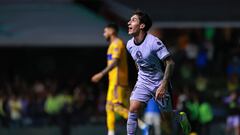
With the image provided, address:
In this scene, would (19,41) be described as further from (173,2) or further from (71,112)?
(173,2)

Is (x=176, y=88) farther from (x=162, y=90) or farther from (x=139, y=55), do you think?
(x=162, y=90)

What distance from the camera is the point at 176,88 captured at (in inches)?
788

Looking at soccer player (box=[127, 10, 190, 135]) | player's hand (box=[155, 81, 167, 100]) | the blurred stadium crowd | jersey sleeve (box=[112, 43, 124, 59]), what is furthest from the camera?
the blurred stadium crowd

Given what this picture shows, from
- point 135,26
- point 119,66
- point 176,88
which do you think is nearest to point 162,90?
point 135,26

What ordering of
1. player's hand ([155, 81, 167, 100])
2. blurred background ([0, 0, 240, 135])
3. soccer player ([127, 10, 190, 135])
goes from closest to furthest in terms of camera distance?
1. player's hand ([155, 81, 167, 100])
2. soccer player ([127, 10, 190, 135])
3. blurred background ([0, 0, 240, 135])

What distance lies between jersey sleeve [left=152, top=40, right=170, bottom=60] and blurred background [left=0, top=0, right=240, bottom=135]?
8137 millimetres

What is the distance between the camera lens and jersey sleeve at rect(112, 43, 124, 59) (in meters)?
12.9

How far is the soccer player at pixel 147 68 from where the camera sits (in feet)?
35.2

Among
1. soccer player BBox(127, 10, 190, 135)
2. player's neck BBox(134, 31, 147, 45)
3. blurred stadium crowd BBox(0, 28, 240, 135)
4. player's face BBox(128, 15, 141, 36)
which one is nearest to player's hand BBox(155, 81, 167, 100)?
soccer player BBox(127, 10, 190, 135)

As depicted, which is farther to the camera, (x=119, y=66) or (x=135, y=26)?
(x=119, y=66)

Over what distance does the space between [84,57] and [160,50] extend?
1154 centimetres

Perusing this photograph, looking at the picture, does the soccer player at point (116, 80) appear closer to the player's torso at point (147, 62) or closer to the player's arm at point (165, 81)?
the player's torso at point (147, 62)

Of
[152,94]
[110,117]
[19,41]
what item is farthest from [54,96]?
[152,94]

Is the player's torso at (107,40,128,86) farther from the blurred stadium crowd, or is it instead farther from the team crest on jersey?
the blurred stadium crowd
